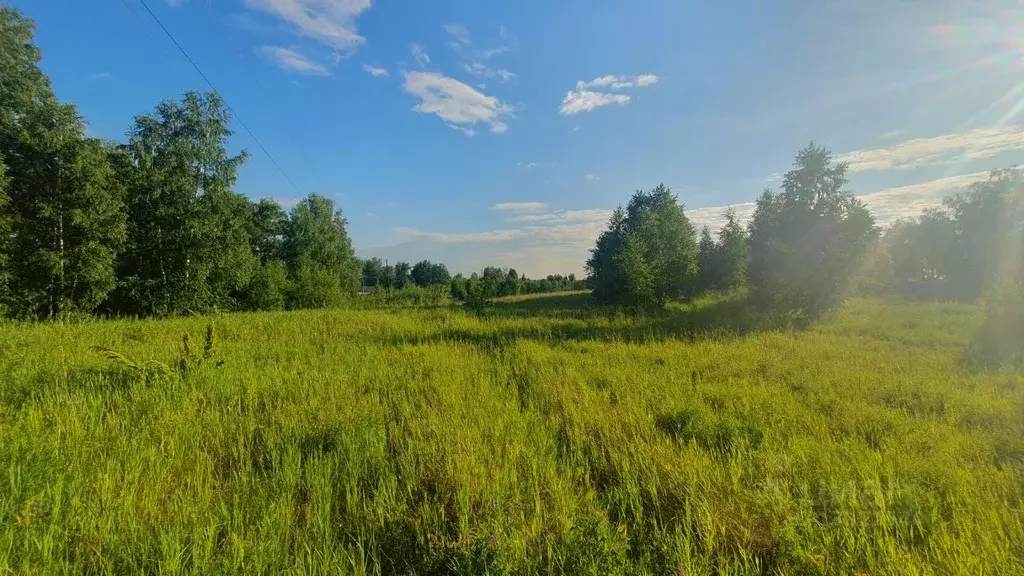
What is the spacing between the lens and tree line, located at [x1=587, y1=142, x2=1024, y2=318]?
1512 cm

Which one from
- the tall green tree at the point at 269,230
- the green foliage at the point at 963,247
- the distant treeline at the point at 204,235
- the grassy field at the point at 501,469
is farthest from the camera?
the tall green tree at the point at 269,230

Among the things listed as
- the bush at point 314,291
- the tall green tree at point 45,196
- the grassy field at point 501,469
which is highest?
the tall green tree at point 45,196

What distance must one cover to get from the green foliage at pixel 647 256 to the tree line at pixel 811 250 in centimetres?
11

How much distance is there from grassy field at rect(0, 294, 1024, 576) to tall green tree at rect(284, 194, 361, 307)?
26829 mm

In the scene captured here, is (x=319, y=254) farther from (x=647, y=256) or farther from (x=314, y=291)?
(x=647, y=256)

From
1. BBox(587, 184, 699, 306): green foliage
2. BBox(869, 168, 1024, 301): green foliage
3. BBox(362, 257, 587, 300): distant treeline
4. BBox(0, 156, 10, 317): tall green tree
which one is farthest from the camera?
BBox(362, 257, 587, 300): distant treeline

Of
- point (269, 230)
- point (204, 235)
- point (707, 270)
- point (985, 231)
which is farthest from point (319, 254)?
point (985, 231)

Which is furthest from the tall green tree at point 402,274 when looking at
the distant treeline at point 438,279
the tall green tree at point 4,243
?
the tall green tree at point 4,243

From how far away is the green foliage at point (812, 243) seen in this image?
14.7 m

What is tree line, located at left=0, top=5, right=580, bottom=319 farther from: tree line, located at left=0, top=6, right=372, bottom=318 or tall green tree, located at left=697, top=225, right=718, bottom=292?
tall green tree, located at left=697, top=225, right=718, bottom=292

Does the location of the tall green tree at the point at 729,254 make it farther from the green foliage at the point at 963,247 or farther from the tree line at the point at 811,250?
the green foliage at the point at 963,247

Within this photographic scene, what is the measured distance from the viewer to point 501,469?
3055mm

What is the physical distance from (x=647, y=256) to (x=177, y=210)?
3007 centimetres

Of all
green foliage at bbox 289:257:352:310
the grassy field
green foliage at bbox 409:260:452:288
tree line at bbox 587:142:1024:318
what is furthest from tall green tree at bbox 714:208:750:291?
green foliage at bbox 409:260:452:288
